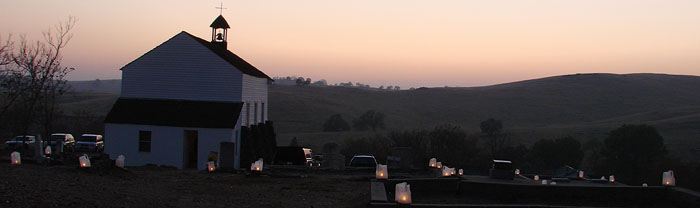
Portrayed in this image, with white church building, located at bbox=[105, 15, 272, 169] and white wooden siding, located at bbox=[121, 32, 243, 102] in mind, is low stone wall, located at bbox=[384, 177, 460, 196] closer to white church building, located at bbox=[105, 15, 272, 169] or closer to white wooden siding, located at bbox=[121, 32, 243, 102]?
white church building, located at bbox=[105, 15, 272, 169]

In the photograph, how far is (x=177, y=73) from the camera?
113ft

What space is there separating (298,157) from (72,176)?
57.1 feet

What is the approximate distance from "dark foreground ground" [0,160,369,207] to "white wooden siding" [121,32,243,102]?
1167 centimetres

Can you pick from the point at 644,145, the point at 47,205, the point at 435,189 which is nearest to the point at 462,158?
the point at 644,145

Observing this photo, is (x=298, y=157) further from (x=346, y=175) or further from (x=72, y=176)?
(x=72, y=176)

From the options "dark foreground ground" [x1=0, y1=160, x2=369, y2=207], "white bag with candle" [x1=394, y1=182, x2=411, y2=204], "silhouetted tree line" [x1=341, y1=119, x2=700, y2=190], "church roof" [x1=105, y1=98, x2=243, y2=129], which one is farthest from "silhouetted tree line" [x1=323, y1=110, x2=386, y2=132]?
"white bag with candle" [x1=394, y1=182, x2=411, y2=204]

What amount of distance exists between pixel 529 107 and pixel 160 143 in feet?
318

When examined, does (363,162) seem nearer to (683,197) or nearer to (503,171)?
(503,171)

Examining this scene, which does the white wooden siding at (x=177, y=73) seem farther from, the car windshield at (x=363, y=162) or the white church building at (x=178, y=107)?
the car windshield at (x=363, y=162)

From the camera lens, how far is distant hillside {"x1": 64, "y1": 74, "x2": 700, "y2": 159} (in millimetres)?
86188

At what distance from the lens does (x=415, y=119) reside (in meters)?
109

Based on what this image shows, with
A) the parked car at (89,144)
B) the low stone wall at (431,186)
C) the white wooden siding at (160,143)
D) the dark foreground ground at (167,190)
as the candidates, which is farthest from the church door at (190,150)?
the low stone wall at (431,186)

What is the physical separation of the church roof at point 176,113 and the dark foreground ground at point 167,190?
9667 mm

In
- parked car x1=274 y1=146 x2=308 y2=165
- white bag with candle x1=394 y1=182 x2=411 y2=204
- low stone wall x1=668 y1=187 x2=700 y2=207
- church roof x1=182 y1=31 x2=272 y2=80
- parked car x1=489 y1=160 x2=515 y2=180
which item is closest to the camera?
white bag with candle x1=394 y1=182 x2=411 y2=204
